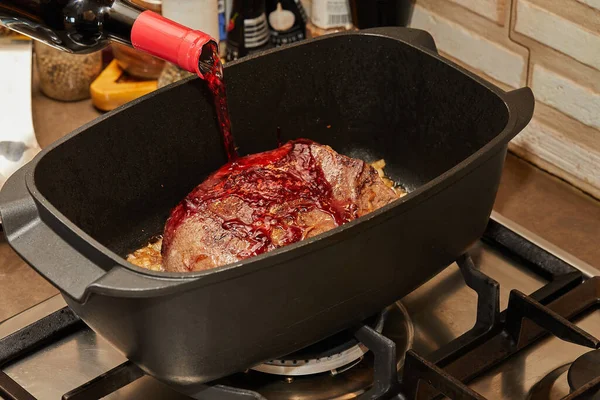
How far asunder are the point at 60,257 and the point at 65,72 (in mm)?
767

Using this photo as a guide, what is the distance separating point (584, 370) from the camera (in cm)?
95

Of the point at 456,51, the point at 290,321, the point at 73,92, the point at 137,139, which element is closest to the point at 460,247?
the point at 290,321

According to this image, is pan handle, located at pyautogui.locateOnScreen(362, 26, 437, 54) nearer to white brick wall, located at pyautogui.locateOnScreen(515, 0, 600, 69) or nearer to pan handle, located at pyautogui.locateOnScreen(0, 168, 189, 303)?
white brick wall, located at pyautogui.locateOnScreen(515, 0, 600, 69)

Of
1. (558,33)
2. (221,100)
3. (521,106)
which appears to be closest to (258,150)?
(221,100)

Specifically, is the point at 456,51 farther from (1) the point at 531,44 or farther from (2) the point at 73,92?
(2) the point at 73,92

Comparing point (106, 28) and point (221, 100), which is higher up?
point (106, 28)

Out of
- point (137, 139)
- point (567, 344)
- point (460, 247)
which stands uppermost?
point (137, 139)

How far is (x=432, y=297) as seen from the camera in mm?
1107

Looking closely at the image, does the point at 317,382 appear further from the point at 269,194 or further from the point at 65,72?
the point at 65,72

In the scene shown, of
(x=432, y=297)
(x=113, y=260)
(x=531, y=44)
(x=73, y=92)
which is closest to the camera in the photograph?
(x=113, y=260)

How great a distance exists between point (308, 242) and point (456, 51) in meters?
0.74

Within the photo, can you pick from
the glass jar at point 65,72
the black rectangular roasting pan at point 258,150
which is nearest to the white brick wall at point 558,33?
the black rectangular roasting pan at point 258,150

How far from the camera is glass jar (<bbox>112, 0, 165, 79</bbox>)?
1.46m

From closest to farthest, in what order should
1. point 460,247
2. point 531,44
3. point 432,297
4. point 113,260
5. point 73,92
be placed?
1. point 113,260
2. point 460,247
3. point 432,297
4. point 531,44
5. point 73,92
